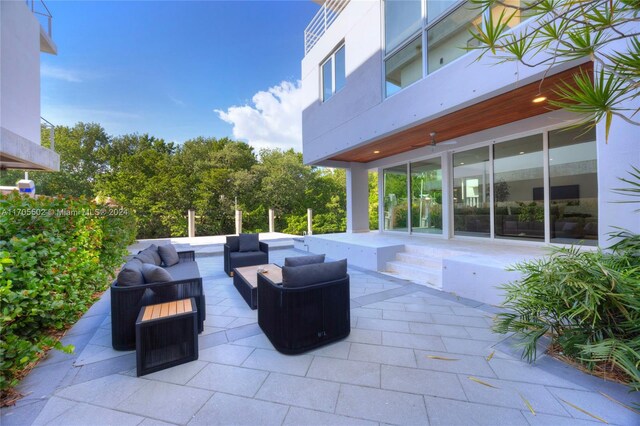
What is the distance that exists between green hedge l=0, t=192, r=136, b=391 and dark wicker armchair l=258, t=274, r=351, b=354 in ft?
5.67

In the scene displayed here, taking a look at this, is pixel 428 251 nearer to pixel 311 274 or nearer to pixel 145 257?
pixel 311 274

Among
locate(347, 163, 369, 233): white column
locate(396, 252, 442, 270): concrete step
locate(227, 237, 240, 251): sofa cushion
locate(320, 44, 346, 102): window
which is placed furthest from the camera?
locate(347, 163, 369, 233): white column

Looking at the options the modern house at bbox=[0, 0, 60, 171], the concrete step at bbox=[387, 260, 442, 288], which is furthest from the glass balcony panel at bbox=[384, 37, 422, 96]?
the modern house at bbox=[0, 0, 60, 171]

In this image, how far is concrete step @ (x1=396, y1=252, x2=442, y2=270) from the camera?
5.38 metres

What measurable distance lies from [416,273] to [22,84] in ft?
40.9

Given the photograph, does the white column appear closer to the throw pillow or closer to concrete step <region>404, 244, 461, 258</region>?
concrete step <region>404, 244, 461, 258</region>

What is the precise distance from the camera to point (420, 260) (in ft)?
18.5

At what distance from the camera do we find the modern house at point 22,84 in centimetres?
672

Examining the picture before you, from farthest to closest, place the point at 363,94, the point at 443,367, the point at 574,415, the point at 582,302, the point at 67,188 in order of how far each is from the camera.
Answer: the point at 67,188, the point at 363,94, the point at 443,367, the point at 582,302, the point at 574,415

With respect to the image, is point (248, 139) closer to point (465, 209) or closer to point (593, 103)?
point (465, 209)

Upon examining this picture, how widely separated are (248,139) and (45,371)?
21591 millimetres

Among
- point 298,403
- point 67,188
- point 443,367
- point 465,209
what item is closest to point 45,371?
point 298,403

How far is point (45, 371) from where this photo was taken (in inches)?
88.6

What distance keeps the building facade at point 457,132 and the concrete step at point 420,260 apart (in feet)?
6.14
